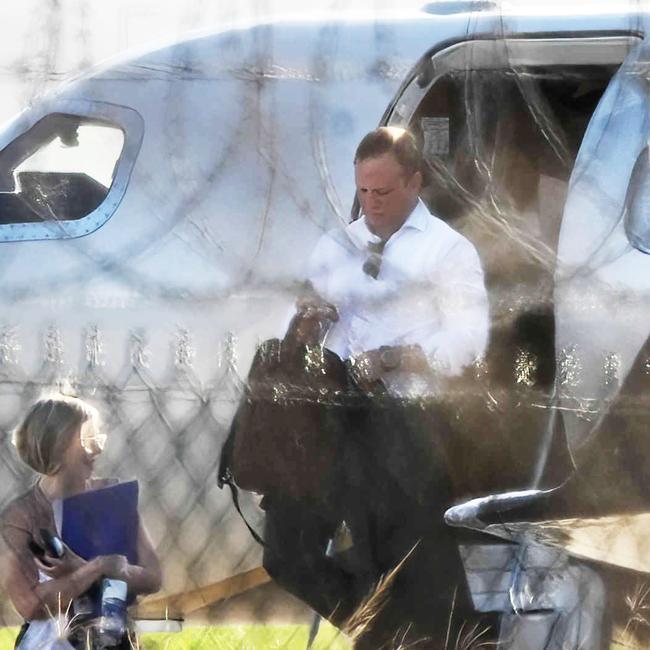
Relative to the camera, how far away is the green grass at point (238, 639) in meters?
2.88

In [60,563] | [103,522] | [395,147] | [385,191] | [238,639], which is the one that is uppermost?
[395,147]

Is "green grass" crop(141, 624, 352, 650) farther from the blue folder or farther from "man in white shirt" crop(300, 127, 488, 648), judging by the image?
"man in white shirt" crop(300, 127, 488, 648)

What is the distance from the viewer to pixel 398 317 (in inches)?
109

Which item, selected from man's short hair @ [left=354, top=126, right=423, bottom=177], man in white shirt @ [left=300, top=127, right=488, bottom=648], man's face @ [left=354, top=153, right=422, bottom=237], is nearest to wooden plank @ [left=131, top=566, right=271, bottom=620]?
man in white shirt @ [left=300, top=127, right=488, bottom=648]

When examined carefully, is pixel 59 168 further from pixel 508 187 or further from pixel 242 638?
pixel 242 638

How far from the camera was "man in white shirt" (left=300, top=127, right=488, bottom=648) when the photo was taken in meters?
2.77

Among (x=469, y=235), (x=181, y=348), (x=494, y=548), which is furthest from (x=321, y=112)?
(x=494, y=548)

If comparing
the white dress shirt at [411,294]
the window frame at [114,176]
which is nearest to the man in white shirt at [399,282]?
the white dress shirt at [411,294]

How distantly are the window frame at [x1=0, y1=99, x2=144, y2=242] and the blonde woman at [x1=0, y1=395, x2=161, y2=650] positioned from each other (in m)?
0.42

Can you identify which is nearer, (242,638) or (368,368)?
(368,368)

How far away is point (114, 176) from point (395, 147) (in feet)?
2.30

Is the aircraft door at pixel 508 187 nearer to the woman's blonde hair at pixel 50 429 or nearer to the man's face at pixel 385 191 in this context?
the man's face at pixel 385 191

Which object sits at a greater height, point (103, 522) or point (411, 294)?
point (411, 294)

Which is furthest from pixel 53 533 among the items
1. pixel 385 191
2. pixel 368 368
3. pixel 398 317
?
pixel 385 191
